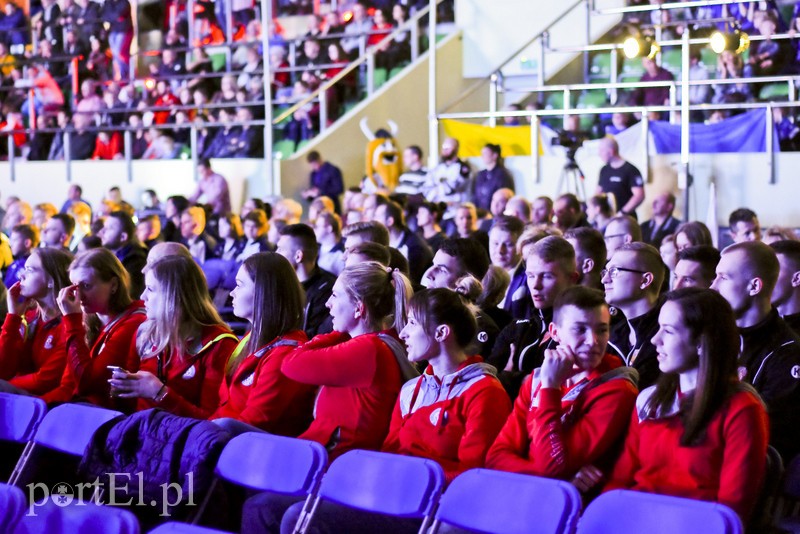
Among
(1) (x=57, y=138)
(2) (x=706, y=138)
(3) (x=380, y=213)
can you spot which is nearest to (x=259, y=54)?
(1) (x=57, y=138)

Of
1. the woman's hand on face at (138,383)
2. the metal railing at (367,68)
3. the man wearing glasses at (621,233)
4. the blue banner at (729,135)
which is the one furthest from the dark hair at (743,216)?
the metal railing at (367,68)

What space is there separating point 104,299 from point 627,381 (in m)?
2.46

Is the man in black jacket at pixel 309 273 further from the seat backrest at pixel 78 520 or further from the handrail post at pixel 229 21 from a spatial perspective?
the handrail post at pixel 229 21

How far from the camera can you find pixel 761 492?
308cm

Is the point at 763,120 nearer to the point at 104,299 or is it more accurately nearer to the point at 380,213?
the point at 380,213

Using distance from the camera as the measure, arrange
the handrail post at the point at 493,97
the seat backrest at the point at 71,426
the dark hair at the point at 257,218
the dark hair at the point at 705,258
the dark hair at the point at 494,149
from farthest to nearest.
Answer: the handrail post at the point at 493,97
the dark hair at the point at 494,149
the dark hair at the point at 257,218
the dark hair at the point at 705,258
the seat backrest at the point at 71,426

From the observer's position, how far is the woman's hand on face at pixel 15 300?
5102mm

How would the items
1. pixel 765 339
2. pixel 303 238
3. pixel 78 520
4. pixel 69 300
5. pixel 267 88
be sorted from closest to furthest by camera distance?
pixel 78 520
pixel 765 339
pixel 69 300
pixel 303 238
pixel 267 88

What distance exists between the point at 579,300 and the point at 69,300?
2290 mm

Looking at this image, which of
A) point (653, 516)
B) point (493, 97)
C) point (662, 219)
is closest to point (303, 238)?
point (653, 516)

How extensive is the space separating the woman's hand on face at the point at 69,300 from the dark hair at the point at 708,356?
259cm

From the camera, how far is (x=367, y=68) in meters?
13.4

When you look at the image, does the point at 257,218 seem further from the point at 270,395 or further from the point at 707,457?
the point at 707,457

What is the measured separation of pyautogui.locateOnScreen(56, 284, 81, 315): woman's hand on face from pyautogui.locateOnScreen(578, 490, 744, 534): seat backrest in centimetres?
261
